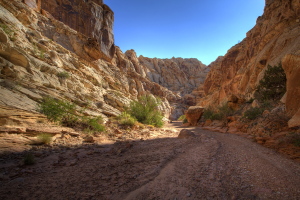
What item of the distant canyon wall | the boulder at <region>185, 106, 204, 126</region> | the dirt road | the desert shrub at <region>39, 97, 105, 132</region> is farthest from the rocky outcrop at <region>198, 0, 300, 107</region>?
the distant canyon wall

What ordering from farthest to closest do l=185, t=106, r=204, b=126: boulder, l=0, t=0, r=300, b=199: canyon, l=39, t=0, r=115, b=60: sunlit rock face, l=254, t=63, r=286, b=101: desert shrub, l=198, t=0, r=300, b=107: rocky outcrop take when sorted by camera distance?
l=39, t=0, r=115, b=60: sunlit rock face → l=185, t=106, r=204, b=126: boulder → l=198, t=0, r=300, b=107: rocky outcrop → l=254, t=63, r=286, b=101: desert shrub → l=0, t=0, r=300, b=199: canyon

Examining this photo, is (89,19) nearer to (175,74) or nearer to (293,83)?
(293,83)

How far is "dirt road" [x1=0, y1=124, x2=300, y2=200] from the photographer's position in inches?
70.7

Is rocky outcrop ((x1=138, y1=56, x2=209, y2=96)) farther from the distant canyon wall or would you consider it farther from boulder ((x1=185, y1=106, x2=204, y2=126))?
boulder ((x1=185, y1=106, x2=204, y2=126))

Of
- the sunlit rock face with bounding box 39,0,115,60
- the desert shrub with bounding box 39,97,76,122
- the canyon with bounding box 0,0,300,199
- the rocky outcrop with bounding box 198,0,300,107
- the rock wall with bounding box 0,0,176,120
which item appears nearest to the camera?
the canyon with bounding box 0,0,300,199

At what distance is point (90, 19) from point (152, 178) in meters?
27.7

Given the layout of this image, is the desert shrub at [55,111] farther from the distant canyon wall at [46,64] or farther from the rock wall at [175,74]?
the rock wall at [175,74]

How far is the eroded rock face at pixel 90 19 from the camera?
19909 mm

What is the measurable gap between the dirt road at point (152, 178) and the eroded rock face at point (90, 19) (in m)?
19.4

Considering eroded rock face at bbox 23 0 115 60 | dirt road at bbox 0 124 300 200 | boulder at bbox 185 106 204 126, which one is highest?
eroded rock face at bbox 23 0 115 60

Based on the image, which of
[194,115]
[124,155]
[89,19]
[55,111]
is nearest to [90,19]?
[89,19]

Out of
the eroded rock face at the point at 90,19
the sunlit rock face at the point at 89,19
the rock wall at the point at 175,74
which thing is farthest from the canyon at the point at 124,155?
the rock wall at the point at 175,74

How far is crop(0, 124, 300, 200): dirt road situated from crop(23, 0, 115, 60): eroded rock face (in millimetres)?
19429

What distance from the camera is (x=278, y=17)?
56.7 ft
